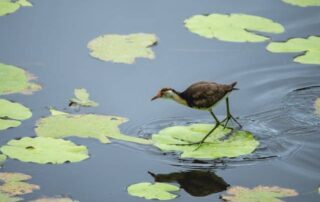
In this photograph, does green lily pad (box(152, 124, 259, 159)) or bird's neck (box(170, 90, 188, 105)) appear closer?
green lily pad (box(152, 124, 259, 159))

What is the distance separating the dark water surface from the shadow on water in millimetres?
11

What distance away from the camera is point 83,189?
24.5 feet

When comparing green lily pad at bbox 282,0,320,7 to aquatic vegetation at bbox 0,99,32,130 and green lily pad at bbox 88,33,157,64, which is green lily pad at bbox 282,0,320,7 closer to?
green lily pad at bbox 88,33,157,64

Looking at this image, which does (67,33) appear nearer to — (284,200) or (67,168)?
(67,168)

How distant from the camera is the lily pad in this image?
23.9 feet

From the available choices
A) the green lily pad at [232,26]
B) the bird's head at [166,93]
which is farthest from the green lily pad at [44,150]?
the green lily pad at [232,26]

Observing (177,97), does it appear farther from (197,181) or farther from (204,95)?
(197,181)

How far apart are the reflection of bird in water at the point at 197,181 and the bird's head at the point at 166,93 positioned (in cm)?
95

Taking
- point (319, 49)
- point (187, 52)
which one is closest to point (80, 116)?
point (187, 52)

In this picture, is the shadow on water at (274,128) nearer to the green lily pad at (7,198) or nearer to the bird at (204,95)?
the bird at (204,95)

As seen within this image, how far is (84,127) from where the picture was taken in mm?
8375

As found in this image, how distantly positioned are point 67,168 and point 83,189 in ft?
1.34

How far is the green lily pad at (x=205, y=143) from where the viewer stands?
26.1ft

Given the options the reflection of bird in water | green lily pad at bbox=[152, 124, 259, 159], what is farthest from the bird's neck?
the reflection of bird in water
